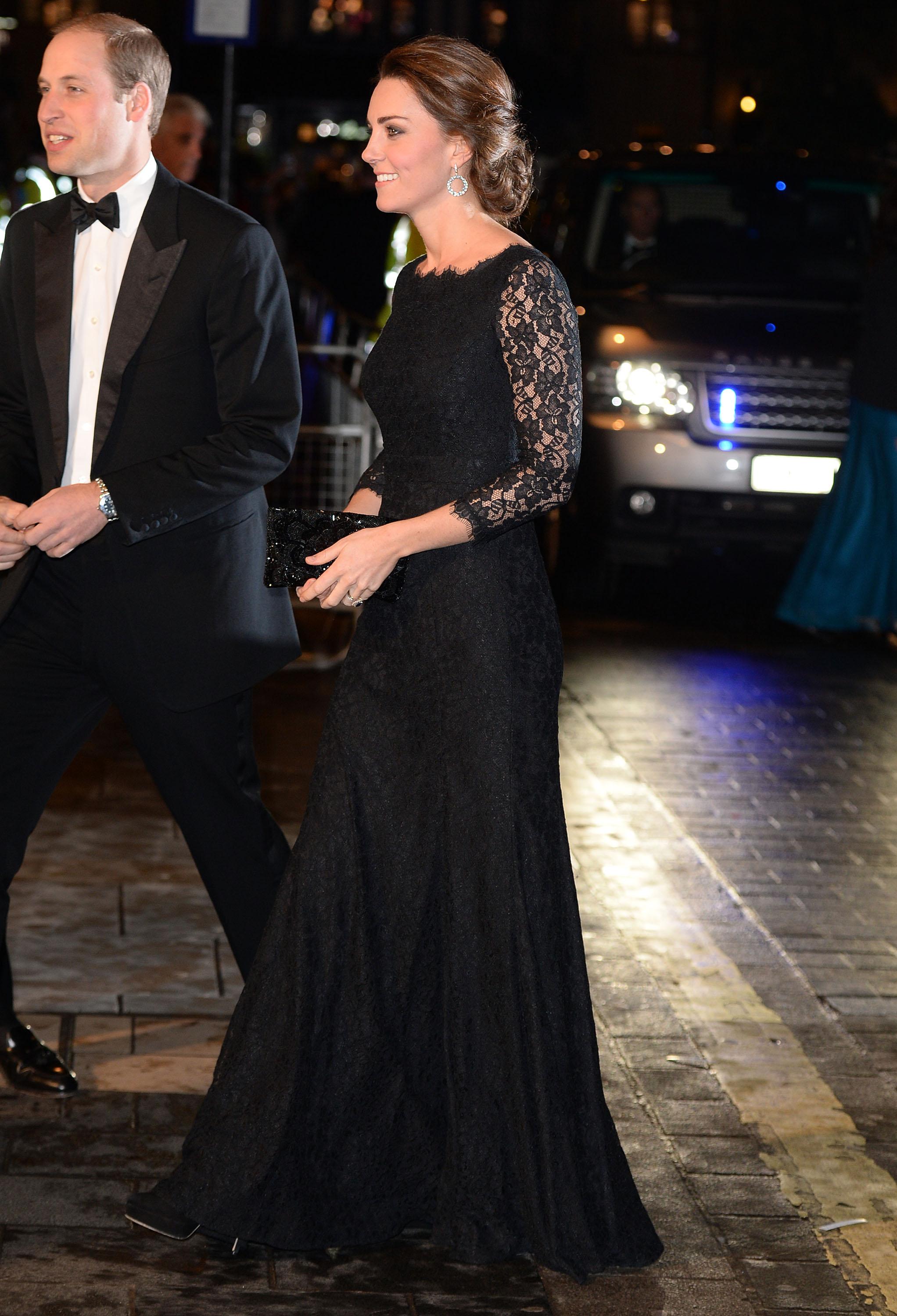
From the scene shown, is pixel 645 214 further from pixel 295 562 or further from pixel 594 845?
pixel 295 562

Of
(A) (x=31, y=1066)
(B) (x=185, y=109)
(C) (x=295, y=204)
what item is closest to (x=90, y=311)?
(A) (x=31, y=1066)

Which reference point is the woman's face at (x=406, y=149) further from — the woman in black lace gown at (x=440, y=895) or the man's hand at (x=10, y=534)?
the man's hand at (x=10, y=534)

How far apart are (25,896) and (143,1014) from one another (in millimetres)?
1035

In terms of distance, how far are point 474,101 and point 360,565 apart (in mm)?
837

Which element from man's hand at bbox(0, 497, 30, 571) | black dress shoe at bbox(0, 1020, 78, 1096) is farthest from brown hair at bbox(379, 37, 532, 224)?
black dress shoe at bbox(0, 1020, 78, 1096)

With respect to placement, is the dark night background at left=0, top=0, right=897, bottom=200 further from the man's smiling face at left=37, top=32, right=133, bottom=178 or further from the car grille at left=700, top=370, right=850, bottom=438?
the man's smiling face at left=37, top=32, right=133, bottom=178

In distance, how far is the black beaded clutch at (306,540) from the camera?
3389 mm

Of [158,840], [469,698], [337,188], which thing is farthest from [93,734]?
[337,188]

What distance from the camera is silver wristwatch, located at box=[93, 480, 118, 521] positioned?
369 centimetres

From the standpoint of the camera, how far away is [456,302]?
11.0ft

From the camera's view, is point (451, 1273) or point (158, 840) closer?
point (451, 1273)

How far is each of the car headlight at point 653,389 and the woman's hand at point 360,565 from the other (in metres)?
6.76

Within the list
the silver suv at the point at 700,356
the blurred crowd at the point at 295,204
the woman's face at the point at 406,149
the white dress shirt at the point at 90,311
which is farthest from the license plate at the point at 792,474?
the woman's face at the point at 406,149

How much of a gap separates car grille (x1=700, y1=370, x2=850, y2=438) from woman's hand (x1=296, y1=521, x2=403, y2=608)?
6.87 metres
